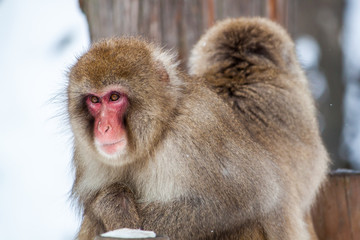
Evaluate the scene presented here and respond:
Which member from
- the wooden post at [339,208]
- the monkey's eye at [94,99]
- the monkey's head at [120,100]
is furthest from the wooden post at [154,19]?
the monkey's eye at [94,99]

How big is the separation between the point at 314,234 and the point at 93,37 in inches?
115

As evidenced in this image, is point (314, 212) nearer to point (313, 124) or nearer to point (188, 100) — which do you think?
point (313, 124)

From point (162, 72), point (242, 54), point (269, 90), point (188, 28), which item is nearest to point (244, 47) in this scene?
point (242, 54)

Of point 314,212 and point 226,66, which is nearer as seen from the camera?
point 226,66

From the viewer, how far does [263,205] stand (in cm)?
402

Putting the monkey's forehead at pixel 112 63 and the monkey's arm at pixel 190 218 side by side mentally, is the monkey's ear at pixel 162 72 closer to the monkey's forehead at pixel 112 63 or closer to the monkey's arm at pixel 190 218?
the monkey's forehead at pixel 112 63

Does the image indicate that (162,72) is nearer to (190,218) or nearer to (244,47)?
(190,218)

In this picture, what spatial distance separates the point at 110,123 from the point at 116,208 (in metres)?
0.56

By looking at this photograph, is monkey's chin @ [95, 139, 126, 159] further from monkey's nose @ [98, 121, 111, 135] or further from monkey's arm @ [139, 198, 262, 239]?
monkey's arm @ [139, 198, 262, 239]

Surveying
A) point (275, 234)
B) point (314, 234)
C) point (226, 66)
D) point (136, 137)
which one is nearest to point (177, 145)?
point (136, 137)

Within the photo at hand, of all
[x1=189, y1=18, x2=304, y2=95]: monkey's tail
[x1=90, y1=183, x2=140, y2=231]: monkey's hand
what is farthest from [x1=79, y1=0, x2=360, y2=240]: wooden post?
[x1=90, y1=183, x2=140, y2=231]: monkey's hand

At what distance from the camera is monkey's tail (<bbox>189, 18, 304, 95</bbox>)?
5148 millimetres

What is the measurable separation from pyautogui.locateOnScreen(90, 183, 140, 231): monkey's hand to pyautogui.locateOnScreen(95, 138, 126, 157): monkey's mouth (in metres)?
0.34

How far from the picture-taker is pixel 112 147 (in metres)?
3.73
